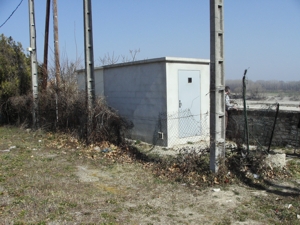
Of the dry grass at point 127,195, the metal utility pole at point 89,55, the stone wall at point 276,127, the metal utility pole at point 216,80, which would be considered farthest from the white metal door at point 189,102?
the metal utility pole at point 216,80

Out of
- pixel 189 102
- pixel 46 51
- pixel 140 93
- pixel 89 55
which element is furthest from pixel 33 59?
pixel 189 102

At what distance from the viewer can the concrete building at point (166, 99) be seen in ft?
31.9

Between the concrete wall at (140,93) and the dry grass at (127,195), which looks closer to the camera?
the dry grass at (127,195)

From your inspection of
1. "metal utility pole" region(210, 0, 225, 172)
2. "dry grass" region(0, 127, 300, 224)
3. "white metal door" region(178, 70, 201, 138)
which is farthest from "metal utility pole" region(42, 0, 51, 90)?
"metal utility pole" region(210, 0, 225, 172)

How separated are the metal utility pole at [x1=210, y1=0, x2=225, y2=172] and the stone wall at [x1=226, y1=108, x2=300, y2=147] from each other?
3.18 metres

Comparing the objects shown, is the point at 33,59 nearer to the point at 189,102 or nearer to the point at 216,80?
the point at 189,102

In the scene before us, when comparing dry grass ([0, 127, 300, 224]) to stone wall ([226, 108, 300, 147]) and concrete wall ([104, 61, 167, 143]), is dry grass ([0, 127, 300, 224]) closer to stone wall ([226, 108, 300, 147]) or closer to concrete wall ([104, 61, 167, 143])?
concrete wall ([104, 61, 167, 143])

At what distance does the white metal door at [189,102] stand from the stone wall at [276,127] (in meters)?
1.23

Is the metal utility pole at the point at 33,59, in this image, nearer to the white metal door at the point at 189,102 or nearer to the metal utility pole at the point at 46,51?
the metal utility pole at the point at 46,51

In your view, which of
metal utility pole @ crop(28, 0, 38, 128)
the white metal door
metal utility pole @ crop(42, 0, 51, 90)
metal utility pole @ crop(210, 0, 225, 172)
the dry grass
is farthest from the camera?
metal utility pole @ crop(42, 0, 51, 90)

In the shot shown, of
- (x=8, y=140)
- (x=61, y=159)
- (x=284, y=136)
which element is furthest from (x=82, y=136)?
(x=284, y=136)

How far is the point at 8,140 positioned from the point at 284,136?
31.2 feet

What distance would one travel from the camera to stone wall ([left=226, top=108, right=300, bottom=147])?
9812mm

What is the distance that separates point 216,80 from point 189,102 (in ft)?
13.4
